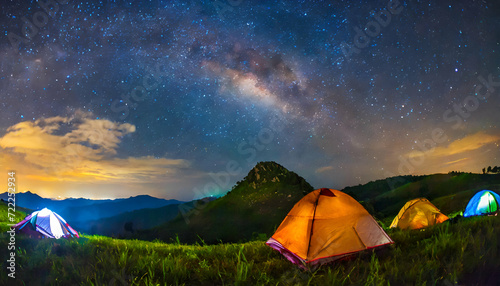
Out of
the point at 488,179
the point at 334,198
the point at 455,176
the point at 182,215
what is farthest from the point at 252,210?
the point at 455,176

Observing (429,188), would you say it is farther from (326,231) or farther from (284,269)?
(284,269)

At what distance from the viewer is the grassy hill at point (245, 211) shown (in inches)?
1336

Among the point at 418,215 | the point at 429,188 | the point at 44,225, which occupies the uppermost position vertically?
the point at 44,225

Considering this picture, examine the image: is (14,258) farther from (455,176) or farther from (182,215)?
(455,176)

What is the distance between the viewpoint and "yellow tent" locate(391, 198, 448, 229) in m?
18.2

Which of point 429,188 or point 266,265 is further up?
point 266,265

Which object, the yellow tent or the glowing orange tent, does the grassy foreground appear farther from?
the yellow tent

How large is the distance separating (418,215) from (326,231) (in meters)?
15.7

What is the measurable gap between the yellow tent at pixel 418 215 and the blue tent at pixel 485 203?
2.75m

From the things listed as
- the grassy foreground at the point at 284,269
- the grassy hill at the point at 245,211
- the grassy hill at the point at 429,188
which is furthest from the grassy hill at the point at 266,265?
the grassy hill at the point at 429,188

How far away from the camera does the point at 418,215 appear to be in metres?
19.0

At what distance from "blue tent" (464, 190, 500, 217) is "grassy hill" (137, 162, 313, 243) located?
58.5 ft

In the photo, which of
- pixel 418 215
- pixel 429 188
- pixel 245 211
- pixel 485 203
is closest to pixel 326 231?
pixel 418 215

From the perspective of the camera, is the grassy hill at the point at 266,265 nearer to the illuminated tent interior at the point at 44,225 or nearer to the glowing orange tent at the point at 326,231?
the glowing orange tent at the point at 326,231
